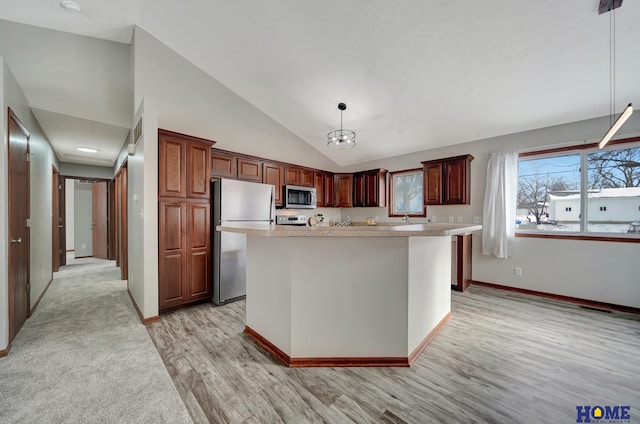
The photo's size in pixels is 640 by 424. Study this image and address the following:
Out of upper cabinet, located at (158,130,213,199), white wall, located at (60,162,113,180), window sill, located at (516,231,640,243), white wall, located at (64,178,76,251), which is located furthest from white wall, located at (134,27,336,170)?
white wall, located at (64,178,76,251)

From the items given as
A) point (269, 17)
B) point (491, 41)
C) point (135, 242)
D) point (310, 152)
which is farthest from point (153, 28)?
point (491, 41)

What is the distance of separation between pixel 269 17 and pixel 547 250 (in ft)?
15.4

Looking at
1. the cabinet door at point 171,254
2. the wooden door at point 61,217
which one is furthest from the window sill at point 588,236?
the wooden door at point 61,217

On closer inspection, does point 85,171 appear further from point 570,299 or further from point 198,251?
point 570,299

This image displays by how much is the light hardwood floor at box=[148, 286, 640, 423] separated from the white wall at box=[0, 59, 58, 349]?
4.73 ft

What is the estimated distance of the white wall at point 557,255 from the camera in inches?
120

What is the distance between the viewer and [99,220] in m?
6.74

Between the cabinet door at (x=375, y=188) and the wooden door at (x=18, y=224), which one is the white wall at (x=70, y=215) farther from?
the cabinet door at (x=375, y=188)

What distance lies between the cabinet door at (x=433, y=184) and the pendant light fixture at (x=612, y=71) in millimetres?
1995

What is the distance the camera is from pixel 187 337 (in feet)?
8.00

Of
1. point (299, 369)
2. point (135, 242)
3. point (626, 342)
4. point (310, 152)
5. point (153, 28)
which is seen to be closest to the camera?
point (299, 369)

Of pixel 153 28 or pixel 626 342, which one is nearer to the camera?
pixel 626 342

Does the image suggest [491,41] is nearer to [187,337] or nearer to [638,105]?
[638,105]

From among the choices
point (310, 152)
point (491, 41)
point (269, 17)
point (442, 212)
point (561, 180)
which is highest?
point (269, 17)
